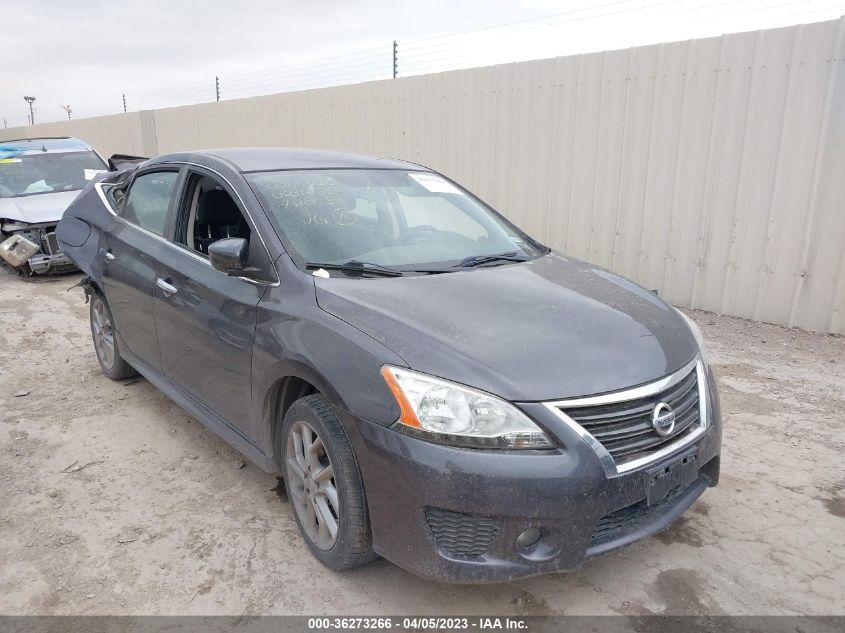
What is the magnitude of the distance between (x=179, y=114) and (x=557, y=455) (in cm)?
1594

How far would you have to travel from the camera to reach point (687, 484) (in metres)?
2.51

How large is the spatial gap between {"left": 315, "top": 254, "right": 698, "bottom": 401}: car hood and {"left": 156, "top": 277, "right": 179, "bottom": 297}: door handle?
1.19 metres

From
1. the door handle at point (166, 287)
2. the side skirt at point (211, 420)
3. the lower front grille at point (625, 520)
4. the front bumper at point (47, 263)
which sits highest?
the door handle at point (166, 287)

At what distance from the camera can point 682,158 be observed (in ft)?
21.2

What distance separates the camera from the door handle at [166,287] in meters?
3.51

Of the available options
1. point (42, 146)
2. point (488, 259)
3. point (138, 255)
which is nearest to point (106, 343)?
point (138, 255)

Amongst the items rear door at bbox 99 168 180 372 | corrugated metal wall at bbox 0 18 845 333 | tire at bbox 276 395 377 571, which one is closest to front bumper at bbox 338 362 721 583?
tire at bbox 276 395 377 571

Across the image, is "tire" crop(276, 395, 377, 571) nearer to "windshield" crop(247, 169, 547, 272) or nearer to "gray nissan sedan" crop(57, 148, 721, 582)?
"gray nissan sedan" crop(57, 148, 721, 582)

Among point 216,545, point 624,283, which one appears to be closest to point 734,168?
point 624,283

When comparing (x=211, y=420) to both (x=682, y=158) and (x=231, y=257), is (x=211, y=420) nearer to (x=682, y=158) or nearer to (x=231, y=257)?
(x=231, y=257)

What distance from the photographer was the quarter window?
3871mm

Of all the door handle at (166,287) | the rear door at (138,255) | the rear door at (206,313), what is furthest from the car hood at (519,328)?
the rear door at (138,255)

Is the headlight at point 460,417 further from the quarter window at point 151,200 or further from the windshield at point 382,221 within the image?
the quarter window at point 151,200

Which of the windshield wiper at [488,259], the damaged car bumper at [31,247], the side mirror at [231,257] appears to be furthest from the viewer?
the damaged car bumper at [31,247]
